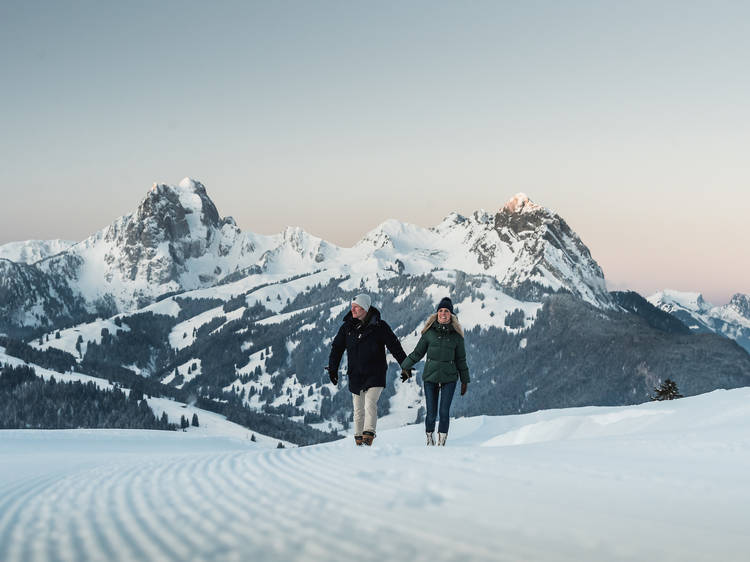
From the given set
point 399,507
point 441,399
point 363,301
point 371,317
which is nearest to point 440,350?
point 441,399

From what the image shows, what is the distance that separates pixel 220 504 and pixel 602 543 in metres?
4.25

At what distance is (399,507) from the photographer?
6.64 metres

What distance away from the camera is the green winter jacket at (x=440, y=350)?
1533 centimetres

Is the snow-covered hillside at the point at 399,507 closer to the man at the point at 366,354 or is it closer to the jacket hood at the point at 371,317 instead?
the man at the point at 366,354

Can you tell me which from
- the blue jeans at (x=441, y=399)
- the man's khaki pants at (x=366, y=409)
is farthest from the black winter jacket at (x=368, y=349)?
the blue jeans at (x=441, y=399)

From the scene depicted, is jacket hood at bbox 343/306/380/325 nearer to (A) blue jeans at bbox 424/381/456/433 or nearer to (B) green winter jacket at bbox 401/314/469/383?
(B) green winter jacket at bbox 401/314/469/383

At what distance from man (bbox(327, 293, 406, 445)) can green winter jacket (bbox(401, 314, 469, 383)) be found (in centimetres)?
71

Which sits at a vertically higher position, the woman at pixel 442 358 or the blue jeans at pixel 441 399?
the woman at pixel 442 358

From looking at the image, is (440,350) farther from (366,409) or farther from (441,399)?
(366,409)

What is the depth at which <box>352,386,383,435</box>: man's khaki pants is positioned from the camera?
15.1 metres

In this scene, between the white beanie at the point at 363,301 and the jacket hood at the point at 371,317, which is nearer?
the white beanie at the point at 363,301

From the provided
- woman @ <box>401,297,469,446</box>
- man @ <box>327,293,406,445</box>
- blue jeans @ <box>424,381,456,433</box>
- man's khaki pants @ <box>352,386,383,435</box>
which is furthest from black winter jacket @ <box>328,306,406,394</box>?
blue jeans @ <box>424,381,456,433</box>

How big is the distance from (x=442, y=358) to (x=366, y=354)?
197cm

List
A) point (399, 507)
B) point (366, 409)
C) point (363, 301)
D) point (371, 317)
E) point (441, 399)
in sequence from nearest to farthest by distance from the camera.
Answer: point (399, 507) < point (363, 301) < point (371, 317) < point (366, 409) < point (441, 399)
